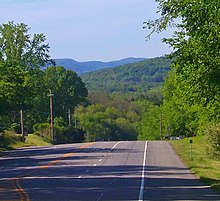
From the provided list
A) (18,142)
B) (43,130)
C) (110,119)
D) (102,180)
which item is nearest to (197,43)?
(102,180)

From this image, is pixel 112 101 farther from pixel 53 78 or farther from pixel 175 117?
pixel 175 117

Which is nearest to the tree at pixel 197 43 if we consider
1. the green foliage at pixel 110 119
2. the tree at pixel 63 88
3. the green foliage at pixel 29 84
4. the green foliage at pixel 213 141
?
the green foliage at pixel 213 141

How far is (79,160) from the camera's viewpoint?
4712 cm

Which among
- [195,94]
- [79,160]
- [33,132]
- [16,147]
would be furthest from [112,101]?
[195,94]

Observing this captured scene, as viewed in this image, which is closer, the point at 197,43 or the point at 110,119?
the point at 197,43

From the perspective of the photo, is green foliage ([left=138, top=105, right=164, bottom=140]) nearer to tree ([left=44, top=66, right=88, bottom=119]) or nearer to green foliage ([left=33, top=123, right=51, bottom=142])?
tree ([left=44, top=66, right=88, bottom=119])

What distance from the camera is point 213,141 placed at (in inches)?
1763

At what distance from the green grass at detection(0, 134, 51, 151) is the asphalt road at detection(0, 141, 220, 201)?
23688 millimetres

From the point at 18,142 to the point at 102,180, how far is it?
2012 inches

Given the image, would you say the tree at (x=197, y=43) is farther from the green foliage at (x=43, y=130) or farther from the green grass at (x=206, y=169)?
the green foliage at (x=43, y=130)

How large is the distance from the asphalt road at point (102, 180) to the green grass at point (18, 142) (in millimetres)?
23688

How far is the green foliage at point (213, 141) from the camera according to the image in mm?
44750

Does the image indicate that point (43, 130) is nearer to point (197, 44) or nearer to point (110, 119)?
point (110, 119)

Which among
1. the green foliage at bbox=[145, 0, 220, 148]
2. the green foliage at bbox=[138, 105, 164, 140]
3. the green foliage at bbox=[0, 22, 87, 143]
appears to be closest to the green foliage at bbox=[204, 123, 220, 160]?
the green foliage at bbox=[145, 0, 220, 148]
